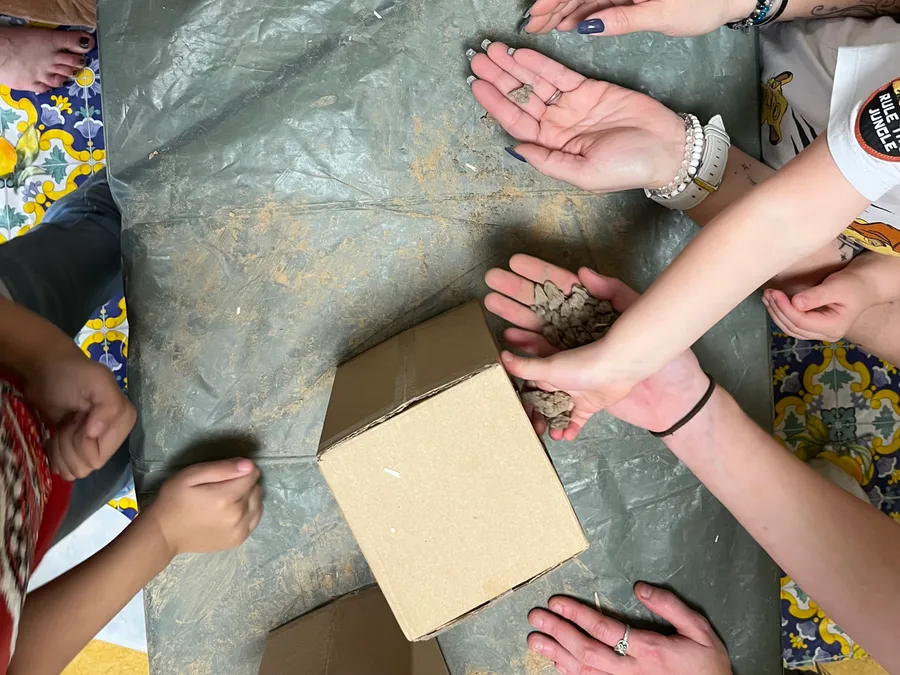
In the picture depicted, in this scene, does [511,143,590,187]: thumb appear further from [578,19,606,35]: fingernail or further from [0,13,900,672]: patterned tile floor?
[0,13,900,672]: patterned tile floor

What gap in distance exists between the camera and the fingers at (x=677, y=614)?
92 centimetres

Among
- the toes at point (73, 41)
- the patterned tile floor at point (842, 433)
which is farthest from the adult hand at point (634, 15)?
the toes at point (73, 41)

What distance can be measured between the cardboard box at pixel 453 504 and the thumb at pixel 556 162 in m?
0.35

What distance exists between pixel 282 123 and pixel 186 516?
1.87ft

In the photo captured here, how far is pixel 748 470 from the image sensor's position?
0.87 meters

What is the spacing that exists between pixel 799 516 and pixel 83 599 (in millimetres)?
954

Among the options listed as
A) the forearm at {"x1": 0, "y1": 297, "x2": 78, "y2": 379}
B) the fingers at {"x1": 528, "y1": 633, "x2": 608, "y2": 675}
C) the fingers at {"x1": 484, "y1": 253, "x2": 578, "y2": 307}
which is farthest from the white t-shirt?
the forearm at {"x1": 0, "y1": 297, "x2": 78, "y2": 379}

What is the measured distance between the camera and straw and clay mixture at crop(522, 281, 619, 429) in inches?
32.6

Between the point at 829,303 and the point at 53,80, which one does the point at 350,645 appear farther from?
the point at 53,80

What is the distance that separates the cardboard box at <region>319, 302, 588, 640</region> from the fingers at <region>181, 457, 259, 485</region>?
1.00 feet

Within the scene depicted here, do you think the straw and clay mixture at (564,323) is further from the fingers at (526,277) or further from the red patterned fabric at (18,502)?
the red patterned fabric at (18,502)

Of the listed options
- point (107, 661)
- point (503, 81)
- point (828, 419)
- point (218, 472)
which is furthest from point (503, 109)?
point (107, 661)

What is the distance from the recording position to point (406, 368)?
722mm

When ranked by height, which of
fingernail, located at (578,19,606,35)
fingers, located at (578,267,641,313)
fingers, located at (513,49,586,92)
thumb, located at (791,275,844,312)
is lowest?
thumb, located at (791,275,844,312)
